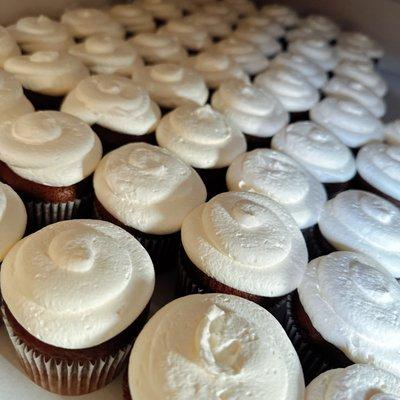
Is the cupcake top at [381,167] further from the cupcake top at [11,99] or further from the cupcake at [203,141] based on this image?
the cupcake top at [11,99]

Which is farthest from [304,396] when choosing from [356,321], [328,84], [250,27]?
[250,27]

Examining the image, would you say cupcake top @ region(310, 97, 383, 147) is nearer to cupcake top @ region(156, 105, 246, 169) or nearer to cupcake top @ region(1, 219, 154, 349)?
cupcake top @ region(156, 105, 246, 169)

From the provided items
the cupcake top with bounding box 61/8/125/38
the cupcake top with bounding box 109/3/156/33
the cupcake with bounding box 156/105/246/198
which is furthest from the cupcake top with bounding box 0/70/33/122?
the cupcake top with bounding box 109/3/156/33

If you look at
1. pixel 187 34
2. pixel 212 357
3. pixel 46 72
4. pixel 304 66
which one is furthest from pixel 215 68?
pixel 212 357

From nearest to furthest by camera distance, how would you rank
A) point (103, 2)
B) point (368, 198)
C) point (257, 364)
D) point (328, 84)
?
point (257, 364) < point (368, 198) < point (328, 84) < point (103, 2)

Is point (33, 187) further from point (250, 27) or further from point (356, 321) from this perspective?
point (250, 27)

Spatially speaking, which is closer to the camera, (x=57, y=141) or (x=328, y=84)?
(x=57, y=141)

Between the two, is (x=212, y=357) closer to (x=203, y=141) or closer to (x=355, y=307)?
(x=355, y=307)
